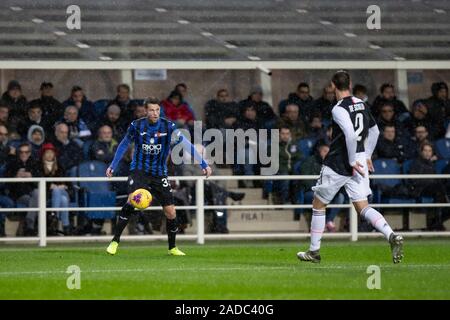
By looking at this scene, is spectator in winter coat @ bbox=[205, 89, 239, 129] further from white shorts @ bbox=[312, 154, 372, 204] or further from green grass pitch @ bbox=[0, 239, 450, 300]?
white shorts @ bbox=[312, 154, 372, 204]

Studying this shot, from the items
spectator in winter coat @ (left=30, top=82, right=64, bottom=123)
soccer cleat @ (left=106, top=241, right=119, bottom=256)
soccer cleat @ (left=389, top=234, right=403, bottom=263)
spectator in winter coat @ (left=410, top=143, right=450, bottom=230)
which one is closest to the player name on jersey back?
soccer cleat @ (left=389, top=234, right=403, bottom=263)

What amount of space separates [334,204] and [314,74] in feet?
12.5

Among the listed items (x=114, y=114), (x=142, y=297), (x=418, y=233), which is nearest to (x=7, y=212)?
(x=114, y=114)

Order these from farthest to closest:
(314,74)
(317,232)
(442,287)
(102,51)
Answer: (314,74) < (102,51) < (317,232) < (442,287)

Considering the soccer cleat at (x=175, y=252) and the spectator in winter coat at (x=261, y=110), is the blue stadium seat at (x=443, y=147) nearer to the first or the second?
the spectator in winter coat at (x=261, y=110)

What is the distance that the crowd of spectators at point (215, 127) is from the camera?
1809 cm

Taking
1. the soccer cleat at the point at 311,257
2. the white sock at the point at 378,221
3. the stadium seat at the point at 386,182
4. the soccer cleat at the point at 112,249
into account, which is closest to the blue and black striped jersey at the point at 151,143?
the soccer cleat at the point at 112,249

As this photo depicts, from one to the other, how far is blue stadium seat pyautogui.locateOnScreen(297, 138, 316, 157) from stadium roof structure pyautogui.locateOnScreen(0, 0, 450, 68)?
1.20 meters

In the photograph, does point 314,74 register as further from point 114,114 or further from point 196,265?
point 196,265

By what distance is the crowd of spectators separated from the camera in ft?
59.4

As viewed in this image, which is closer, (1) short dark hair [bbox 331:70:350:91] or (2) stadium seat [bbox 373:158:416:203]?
(1) short dark hair [bbox 331:70:350:91]

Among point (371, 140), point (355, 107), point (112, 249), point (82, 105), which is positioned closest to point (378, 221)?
point (371, 140)

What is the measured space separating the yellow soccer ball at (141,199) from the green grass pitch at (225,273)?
633 mm

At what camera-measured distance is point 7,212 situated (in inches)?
707
